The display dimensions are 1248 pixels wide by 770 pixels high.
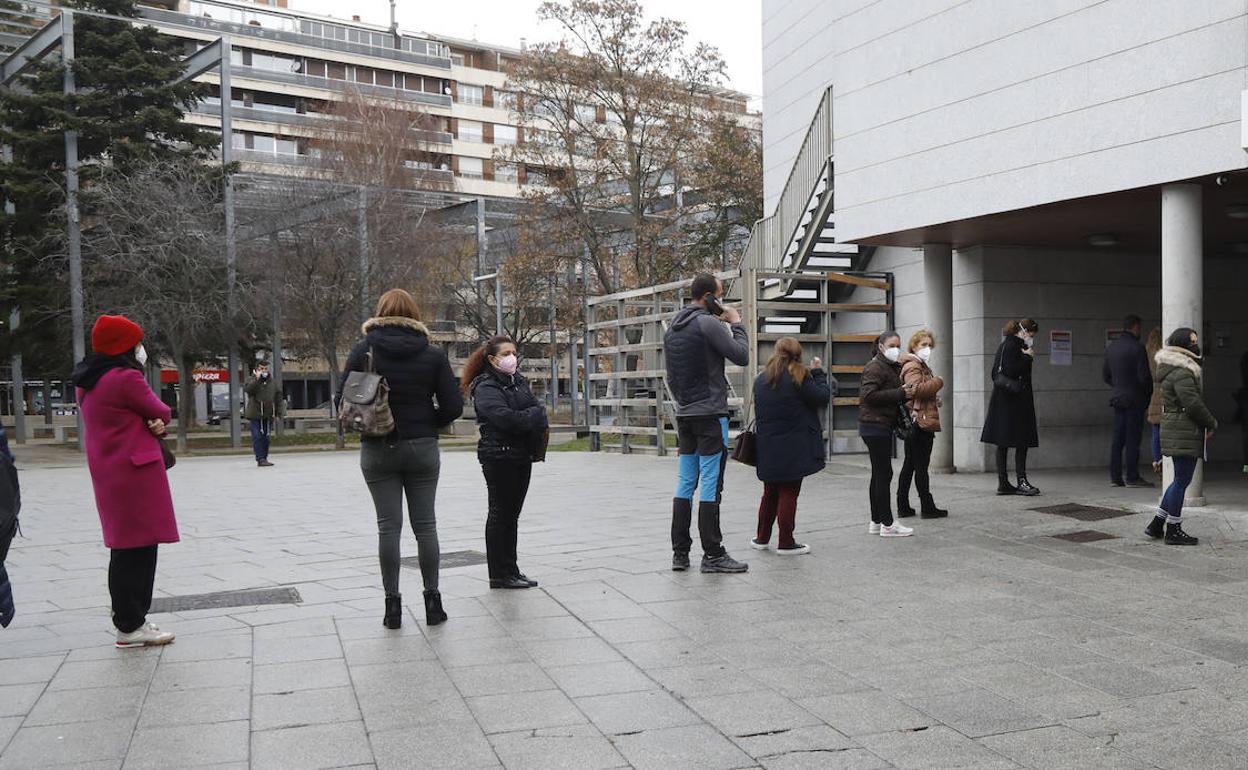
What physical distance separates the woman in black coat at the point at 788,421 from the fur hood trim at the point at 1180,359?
2727mm

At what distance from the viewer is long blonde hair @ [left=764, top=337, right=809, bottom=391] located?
839cm

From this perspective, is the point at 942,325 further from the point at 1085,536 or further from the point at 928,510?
the point at 1085,536

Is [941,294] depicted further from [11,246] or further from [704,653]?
[11,246]

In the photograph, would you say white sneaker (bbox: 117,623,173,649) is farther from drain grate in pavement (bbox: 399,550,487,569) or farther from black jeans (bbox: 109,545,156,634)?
drain grate in pavement (bbox: 399,550,487,569)

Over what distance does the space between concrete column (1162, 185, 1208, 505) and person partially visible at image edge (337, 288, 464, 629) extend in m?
7.16

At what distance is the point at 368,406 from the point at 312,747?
2.14 m

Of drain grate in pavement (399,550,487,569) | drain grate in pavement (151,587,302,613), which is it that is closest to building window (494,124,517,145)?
drain grate in pavement (399,550,487,569)

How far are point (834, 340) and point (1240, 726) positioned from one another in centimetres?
1253

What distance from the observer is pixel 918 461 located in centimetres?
1029

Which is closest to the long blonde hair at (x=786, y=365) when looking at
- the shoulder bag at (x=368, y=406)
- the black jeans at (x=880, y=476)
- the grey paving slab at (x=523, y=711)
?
the black jeans at (x=880, y=476)

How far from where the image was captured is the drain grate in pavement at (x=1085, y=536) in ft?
30.2

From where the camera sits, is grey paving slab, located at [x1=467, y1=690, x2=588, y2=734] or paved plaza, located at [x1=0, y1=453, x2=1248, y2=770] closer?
paved plaza, located at [x1=0, y1=453, x2=1248, y2=770]

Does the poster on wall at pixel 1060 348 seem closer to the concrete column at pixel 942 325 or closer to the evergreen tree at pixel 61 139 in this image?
the concrete column at pixel 942 325

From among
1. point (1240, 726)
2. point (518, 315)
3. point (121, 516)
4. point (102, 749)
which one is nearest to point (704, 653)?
point (1240, 726)
